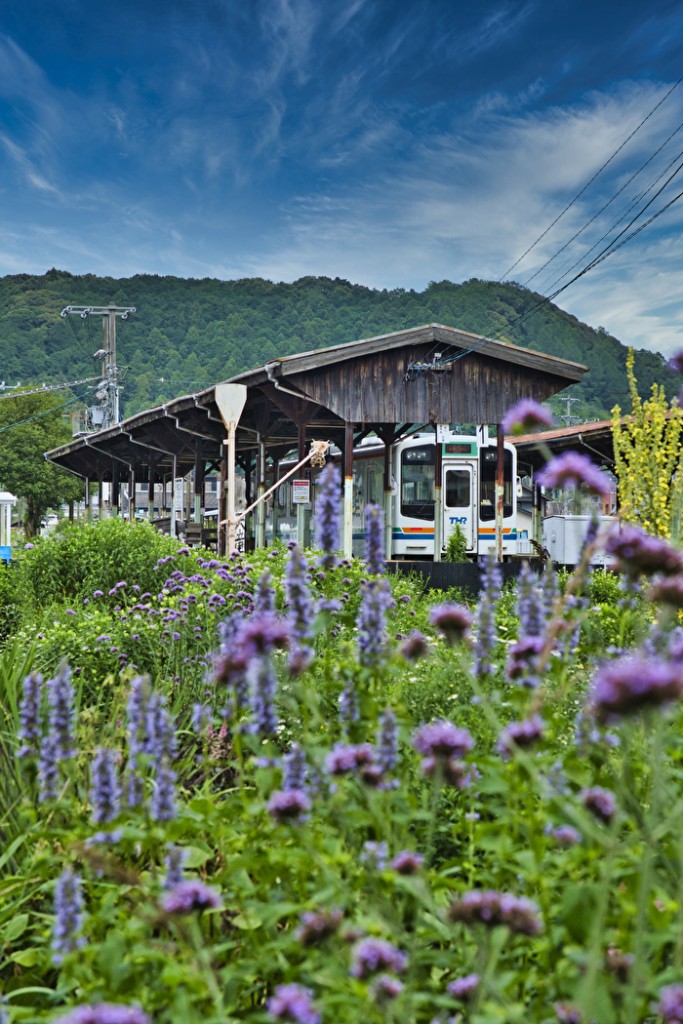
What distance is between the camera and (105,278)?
7575 centimetres

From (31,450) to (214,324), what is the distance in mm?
19753

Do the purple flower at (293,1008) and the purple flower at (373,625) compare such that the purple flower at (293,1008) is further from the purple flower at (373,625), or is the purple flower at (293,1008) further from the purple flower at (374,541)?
the purple flower at (374,541)

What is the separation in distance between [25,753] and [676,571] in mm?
1833

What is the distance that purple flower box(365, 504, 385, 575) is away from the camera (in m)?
2.67

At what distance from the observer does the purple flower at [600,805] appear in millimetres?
1729

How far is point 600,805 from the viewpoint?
68.1 inches

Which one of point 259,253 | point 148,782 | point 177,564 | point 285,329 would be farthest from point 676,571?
point 259,253

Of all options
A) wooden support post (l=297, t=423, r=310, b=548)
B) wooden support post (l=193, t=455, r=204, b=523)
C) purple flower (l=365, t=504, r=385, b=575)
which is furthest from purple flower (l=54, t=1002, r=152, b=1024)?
wooden support post (l=193, t=455, r=204, b=523)

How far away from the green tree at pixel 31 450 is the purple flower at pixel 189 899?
49.0 metres

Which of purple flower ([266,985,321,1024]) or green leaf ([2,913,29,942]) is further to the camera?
green leaf ([2,913,29,942])

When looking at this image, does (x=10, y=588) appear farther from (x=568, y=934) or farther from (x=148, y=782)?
(x=568, y=934)

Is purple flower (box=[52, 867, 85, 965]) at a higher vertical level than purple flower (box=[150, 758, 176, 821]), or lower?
lower

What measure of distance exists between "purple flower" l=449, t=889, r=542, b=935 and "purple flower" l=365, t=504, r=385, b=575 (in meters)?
1.18

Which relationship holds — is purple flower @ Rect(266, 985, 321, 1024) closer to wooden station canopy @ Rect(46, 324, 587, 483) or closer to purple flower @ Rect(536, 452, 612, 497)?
purple flower @ Rect(536, 452, 612, 497)
